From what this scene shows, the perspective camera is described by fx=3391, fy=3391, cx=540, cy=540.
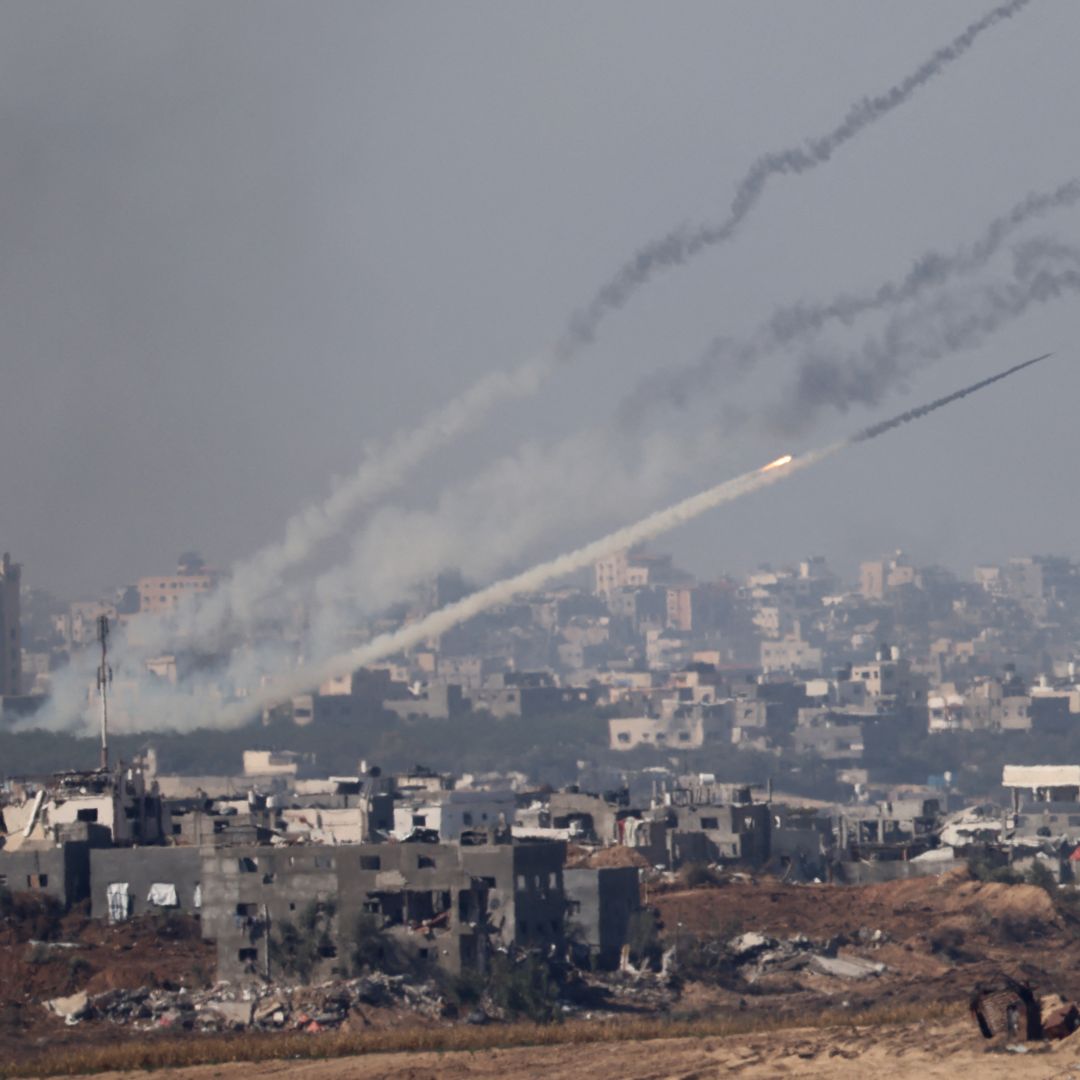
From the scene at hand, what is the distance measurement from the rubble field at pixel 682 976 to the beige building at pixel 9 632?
94.6m

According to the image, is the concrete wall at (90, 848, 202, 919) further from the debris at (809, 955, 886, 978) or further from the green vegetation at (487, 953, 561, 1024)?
the debris at (809, 955, 886, 978)

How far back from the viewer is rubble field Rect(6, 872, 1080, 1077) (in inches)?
2350

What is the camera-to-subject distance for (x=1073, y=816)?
108m

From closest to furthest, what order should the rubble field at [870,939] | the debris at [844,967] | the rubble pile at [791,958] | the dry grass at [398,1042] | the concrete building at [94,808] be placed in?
the dry grass at [398,1042] → the rubble field at [870,939] → the debris at [844,967] → the rubble pile at [791,958] → the concrete building at [94,808]

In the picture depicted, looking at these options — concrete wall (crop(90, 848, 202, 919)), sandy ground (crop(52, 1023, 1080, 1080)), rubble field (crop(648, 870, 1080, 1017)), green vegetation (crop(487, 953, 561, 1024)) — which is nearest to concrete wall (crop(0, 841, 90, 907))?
concrete wall (crop(90, 848, 202, 919))

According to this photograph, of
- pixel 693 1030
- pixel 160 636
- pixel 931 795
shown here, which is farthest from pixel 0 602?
pixel 693 1030

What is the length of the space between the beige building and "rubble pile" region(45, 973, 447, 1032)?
106 meters

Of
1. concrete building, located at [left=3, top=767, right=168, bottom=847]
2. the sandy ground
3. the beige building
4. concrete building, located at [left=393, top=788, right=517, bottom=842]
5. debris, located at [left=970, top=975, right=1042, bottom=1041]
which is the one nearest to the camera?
the sandy ground

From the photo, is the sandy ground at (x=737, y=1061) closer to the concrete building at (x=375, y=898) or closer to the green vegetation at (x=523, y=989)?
the green vegetation at (x=523, y=989)

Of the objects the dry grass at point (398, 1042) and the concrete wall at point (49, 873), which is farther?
the concrete wall at point (49, 873)

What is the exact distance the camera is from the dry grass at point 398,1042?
168 feet

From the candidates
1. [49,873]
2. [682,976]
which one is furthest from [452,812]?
[682,976]

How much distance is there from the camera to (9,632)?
569 feet

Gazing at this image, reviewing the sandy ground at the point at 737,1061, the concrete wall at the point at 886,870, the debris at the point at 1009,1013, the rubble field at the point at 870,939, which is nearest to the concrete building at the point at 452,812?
the concrete wall at the point at 886,870
